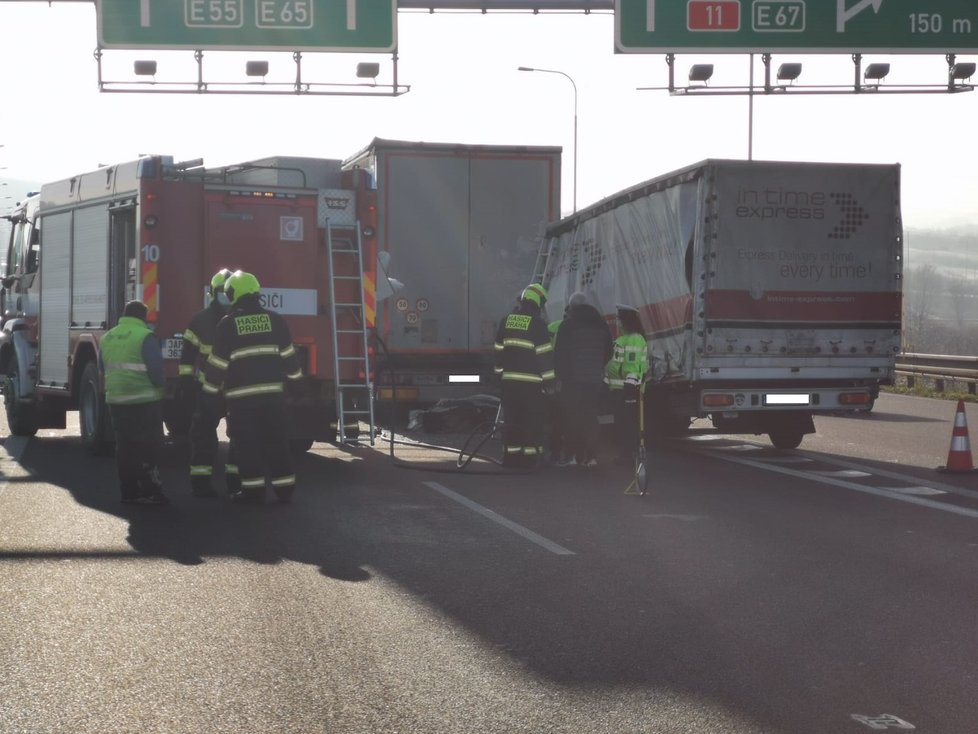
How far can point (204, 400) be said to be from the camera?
12523mm

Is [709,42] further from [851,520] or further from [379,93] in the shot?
[851,520]

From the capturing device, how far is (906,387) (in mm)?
33250

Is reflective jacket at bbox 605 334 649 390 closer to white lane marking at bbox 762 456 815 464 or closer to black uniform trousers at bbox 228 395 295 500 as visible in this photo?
white lane marking at bbox 762 456 815 464

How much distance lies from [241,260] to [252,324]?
3.60m

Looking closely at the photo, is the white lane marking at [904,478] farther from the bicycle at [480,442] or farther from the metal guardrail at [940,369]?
the metal guardrail at [940,369]

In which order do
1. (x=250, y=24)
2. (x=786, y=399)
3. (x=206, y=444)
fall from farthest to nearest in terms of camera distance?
(x=250, y=24)
(x=786, y=399)
(x=206, y=444)

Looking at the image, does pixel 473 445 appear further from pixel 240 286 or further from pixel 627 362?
pixel 240 286

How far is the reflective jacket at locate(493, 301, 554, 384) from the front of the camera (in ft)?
48.3

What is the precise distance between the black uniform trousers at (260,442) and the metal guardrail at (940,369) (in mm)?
19718

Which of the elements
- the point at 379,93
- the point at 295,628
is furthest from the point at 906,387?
the point at 295,628

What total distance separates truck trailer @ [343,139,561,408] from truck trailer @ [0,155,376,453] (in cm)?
207

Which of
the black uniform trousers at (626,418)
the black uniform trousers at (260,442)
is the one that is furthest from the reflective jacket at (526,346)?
the black uniform trousers at (260,442)

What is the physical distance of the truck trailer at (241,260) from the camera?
15.2m

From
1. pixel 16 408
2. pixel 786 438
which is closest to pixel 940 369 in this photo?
pixel 786 438
